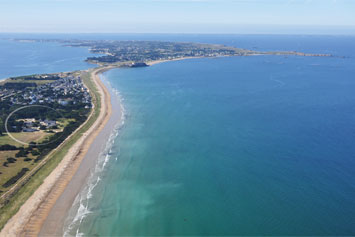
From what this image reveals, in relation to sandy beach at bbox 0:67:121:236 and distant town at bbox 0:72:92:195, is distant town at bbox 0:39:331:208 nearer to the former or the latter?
distant town at bbox 0:72:92:195

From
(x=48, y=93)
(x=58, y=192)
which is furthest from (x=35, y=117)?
(x=58, y=192)

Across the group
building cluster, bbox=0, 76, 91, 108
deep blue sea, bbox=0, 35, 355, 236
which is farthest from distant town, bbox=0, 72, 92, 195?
deep blue sea, bbox=0, 35, 355, 236

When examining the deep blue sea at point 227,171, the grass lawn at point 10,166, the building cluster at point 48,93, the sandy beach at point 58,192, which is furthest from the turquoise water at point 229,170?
the building cluster at point 48,93

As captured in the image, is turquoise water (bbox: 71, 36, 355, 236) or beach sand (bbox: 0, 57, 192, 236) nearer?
beach sand (bbox: 0, 57, 192, 236)

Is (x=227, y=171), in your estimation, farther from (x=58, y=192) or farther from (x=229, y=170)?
(x=58, y=192)

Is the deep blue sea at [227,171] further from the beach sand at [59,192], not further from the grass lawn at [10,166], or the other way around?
the grass lawn at [10,166]

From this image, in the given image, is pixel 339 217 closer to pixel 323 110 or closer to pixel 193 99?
pixel 323 110
